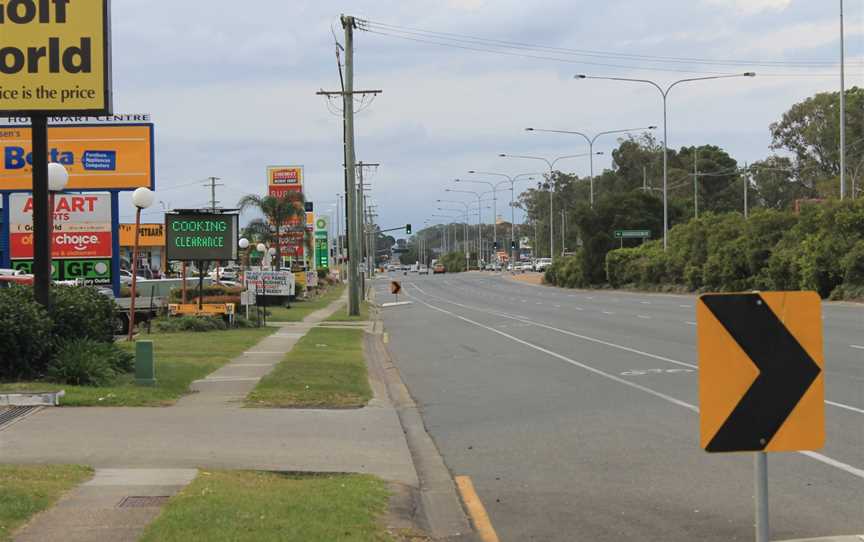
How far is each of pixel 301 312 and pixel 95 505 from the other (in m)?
35.2

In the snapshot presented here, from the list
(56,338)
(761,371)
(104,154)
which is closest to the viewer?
(761,371)

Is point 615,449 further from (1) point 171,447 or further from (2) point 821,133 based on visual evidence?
(2) point 821,133

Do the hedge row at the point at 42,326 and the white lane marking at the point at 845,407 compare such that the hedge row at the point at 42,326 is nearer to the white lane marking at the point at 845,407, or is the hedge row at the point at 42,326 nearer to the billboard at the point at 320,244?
the white lane marking at the point at 845,407

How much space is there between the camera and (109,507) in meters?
7.10

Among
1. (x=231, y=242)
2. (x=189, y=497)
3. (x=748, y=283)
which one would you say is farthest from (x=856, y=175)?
(x=189, y=497)

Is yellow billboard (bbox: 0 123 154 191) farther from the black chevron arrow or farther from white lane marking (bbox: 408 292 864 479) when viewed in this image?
the black chevron arrow

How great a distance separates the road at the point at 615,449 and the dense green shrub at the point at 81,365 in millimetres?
4397

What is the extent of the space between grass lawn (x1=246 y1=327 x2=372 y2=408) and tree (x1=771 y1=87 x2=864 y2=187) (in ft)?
236

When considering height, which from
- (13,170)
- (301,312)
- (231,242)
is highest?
(13,170)

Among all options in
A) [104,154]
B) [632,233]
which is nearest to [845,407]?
[104,154]

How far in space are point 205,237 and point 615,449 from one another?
21297 millimetres

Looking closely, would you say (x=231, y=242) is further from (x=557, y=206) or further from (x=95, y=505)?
(x=557, y=206)

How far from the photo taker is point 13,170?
3584 centimetres

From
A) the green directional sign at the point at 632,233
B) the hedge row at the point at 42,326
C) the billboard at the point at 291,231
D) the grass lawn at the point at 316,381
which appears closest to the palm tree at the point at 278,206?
the billboard at the point at 291,231
